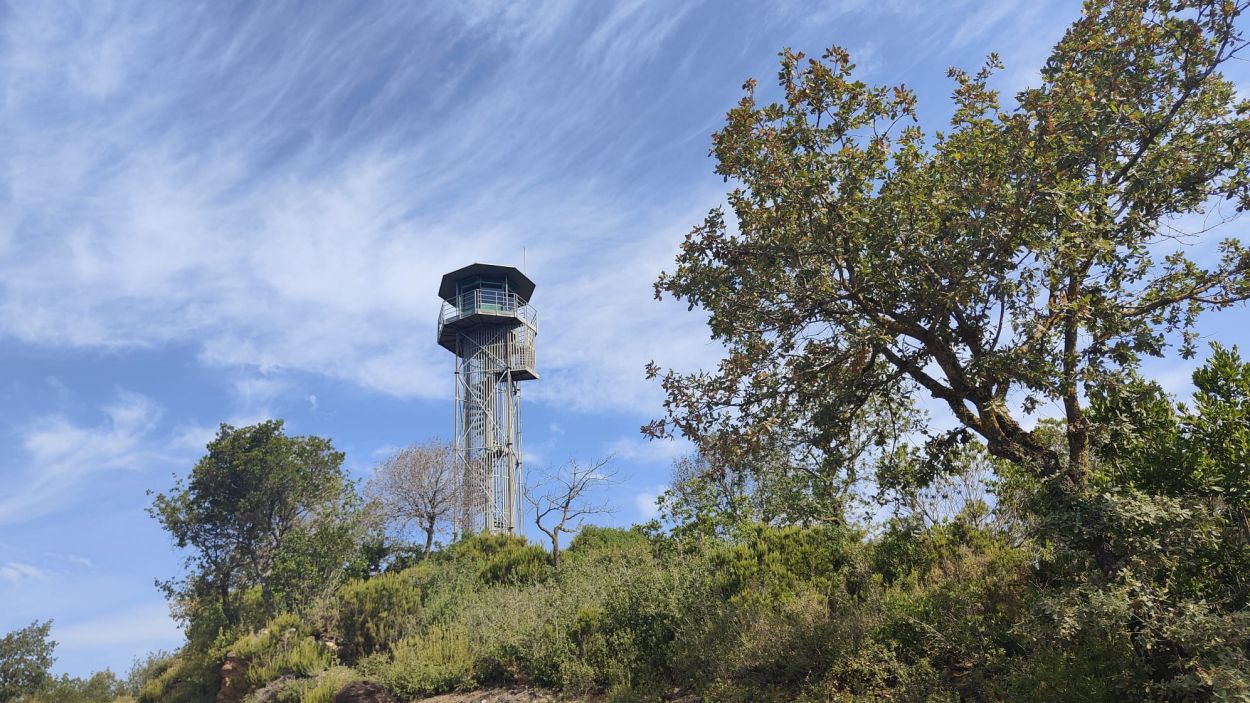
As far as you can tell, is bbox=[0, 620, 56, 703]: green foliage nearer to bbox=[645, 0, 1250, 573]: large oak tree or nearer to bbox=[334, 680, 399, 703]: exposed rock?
bbox=[334, 680, 399, 703]: exposed rock

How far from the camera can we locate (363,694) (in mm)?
11719

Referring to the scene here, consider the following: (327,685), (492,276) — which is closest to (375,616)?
(327,685)

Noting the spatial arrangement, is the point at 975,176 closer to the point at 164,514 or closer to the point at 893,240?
the point at 893,240

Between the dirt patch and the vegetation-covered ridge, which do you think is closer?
the vegetation-covered ridge

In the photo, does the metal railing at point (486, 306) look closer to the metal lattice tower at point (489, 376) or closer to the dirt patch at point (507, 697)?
the metal lattice tower at point (489, 376)

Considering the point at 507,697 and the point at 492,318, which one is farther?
the point at 492,318

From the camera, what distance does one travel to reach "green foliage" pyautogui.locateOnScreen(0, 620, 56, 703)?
26.7 meters

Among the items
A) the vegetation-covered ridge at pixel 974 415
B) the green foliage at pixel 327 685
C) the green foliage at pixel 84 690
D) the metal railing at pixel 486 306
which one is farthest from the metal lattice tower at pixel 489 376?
the vegetation-covered ridge at pixel 974 415

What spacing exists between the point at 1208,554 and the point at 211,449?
27505mm

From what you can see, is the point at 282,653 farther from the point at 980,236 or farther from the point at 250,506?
the point at 980,236

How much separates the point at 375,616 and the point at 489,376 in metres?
20.1

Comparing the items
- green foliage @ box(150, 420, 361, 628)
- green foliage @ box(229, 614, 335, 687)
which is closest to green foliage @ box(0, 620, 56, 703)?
green foliage @ box(150, 420, 361, 628)

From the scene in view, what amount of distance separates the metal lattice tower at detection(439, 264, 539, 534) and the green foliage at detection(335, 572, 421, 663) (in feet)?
46.6

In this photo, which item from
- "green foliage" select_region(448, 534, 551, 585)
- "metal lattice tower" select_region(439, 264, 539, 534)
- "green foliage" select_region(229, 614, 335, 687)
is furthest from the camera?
"metal lattice tower" select_region(439, 264, 539, 534)
